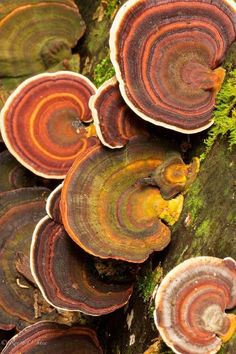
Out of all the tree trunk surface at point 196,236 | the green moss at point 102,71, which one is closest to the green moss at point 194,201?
the tree trunk surface at point 196,236

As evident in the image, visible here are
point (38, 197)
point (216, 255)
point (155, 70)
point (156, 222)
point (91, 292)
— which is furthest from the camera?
point (38, 197)

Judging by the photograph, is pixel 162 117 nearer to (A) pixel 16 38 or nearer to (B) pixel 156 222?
(B) pixel 156 222

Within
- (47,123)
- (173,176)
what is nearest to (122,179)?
(173,176)

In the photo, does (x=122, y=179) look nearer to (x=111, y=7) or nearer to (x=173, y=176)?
(x=173, y=176)

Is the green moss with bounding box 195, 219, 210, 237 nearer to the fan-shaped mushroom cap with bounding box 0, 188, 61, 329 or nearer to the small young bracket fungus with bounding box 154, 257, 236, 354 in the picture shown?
the small young bracket fungus with bounding box 154, 257, 236, 354

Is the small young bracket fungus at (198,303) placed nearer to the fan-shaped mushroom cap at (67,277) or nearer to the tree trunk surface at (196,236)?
the tree trunk surface at (196,236)

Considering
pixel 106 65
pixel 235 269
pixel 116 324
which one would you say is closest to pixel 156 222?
pixel 235 269
